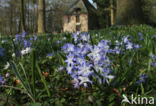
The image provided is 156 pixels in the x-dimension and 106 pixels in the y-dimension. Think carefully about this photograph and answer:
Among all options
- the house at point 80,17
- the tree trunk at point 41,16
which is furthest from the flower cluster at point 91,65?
the house at point 80,17

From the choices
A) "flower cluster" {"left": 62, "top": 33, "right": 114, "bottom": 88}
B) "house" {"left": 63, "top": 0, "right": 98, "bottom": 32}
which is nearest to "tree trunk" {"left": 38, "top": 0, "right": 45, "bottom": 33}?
"flower cluster" {"left": 62, "top": 33, "right": 114, "bottom": 88}

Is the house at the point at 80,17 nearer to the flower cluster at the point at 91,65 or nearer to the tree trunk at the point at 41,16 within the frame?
the tree trunk at the point at 41,16

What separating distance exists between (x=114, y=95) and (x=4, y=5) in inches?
1457

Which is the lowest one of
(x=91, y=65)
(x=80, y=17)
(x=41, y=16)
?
(x=91, y=65)

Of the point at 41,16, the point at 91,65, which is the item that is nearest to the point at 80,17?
the point at 41,16

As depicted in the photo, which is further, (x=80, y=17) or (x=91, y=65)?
(x=80, y=17)

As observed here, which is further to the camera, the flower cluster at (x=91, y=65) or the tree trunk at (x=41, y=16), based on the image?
the tree trunk at (x=41, y=16)

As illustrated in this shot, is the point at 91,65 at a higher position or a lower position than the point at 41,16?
lower

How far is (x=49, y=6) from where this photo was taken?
3566 centimetres

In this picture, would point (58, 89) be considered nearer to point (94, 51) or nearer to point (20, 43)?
point (94, 51)

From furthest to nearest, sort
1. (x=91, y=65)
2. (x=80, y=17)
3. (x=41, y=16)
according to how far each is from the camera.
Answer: (x=80, y=17)
(x=41, y=16)
(x=91, y=65)

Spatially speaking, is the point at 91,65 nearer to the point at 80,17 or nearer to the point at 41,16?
the point at 41,16

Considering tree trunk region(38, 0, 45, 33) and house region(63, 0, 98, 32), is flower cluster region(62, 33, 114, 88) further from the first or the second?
house region(63, 0, 98, 32)

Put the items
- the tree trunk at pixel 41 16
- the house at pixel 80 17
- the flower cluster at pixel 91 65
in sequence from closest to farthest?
the flower cluster at pixel 91 65
the tree trunk at pixel 41 16
the house at pixel 80 17
